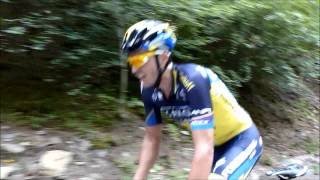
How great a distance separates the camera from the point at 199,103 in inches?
110

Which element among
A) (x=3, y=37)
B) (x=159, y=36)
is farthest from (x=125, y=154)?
(x=159, y=36)

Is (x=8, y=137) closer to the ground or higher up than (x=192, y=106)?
closer to the ground

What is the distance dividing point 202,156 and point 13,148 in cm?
269

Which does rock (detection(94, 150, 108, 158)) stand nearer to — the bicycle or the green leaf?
the green leaf

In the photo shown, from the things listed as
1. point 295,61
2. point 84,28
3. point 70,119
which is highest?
point 84,28

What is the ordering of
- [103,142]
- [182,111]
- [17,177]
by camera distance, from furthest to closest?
1. [103,142]
2. [17,177]
3. [182,111]

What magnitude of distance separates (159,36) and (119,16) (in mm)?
2537

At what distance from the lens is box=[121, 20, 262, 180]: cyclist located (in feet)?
8.97

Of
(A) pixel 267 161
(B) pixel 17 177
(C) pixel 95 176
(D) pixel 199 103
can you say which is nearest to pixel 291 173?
(A) pixel 267 161

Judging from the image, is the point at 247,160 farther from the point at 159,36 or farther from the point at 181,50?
the point at 181,50

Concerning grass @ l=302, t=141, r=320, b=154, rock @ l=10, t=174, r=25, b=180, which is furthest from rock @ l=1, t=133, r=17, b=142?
grass @ l=302, t=141, r=320, b=154

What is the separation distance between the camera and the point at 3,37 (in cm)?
528

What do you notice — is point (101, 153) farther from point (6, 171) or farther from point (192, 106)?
point (192, 106)

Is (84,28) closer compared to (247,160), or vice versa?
(247,160)
